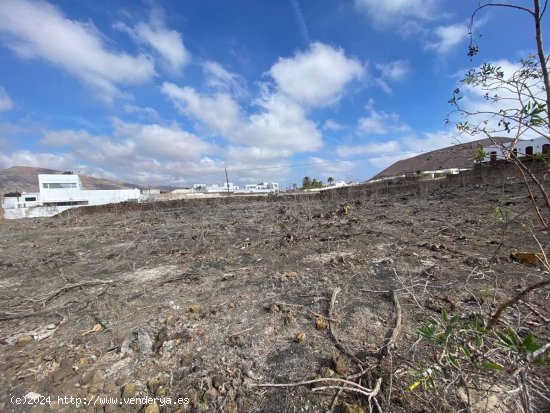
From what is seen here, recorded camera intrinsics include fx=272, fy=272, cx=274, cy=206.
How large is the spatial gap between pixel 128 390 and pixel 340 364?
143 centimetres

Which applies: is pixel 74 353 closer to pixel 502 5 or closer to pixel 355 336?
pixel 355 336

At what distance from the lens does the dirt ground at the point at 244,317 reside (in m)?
1.75

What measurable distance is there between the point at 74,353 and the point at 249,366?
1.50 m

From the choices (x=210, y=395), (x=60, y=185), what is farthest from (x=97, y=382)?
(x=60, y=185)

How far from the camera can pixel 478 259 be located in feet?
11.9

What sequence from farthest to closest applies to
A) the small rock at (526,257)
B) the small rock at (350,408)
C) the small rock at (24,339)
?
the small rock at (526,257) < the small rock at (24,339) < the small rock at (350,408)

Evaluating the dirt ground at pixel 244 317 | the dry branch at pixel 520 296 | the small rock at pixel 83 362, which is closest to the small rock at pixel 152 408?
the dirt ground at pixel 244 317

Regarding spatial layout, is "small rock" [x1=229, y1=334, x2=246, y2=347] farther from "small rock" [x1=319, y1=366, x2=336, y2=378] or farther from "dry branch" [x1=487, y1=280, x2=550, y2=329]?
"dry branch" [x1=487, y1=280, x2=550, y2=329]

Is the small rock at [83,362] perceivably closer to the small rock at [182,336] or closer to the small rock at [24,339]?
the small rock at [182,336]

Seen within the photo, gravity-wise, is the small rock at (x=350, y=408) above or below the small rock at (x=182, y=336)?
below

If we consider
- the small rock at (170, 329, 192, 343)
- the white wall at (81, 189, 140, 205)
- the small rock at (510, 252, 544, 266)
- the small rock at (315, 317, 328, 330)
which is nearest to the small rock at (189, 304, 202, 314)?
the small rock at (170, 329, 192, 343)

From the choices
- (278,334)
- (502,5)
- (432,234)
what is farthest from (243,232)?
(502,5)

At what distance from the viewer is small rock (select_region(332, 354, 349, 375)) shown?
182 cm

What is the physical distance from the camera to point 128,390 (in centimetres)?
181
